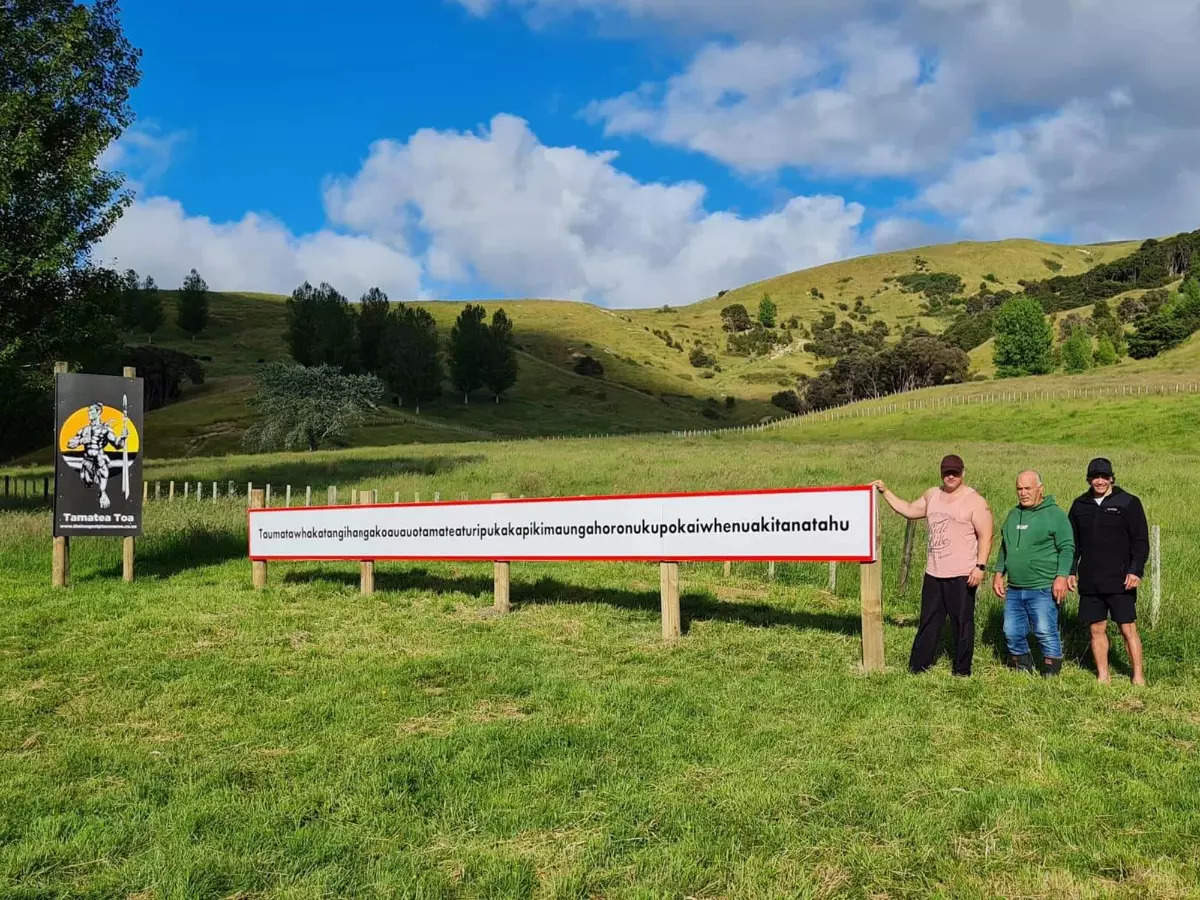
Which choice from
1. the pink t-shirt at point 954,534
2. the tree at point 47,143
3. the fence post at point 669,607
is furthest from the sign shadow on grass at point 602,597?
the tree at point 47,143

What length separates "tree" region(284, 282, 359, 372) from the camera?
99.6 m

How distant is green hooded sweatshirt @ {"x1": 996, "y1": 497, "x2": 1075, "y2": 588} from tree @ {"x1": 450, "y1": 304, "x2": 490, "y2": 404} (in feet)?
341

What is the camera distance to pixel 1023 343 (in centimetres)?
11744

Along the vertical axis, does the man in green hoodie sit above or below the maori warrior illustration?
below

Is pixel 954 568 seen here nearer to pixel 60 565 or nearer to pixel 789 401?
pixel 60 565

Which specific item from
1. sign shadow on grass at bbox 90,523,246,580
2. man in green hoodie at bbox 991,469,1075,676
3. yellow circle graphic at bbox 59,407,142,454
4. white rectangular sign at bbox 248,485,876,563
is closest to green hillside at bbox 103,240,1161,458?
sign shadow on grass at bbox 90,523,246,580

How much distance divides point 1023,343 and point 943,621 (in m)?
122

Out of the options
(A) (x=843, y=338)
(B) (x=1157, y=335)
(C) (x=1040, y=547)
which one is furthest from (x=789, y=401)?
(C) (x=1040, y=547)

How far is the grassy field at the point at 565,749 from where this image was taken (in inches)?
193

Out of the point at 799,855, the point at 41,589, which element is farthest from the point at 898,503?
the point at 41,589

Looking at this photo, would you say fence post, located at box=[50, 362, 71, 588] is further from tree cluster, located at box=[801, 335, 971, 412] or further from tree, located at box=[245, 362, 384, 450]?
tree cluster, located at box=[801, 335, 971, 412]

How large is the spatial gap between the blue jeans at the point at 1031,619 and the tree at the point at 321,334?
3812 inches

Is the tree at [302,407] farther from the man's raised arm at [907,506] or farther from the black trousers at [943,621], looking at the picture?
the black trousers at [943,621]

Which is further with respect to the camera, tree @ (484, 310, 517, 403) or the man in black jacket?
tree @ (484, 310, 517, 403)
